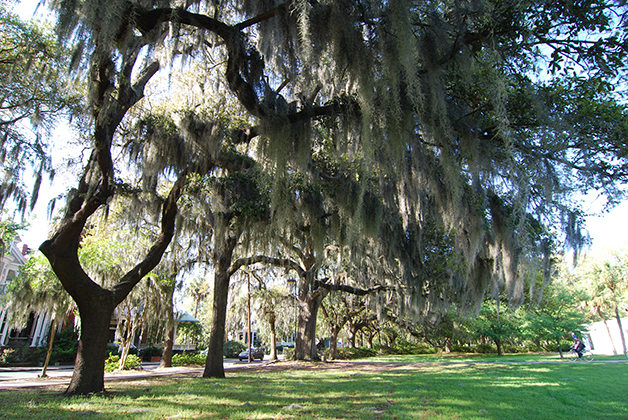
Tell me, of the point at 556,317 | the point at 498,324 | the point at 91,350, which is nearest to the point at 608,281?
the point at 556,317

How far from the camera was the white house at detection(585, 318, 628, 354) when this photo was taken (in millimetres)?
22516

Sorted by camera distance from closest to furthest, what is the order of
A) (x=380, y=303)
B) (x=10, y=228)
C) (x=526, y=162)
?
(x=526, y=162) → (x=10, y=228) → (x=380, y=303)

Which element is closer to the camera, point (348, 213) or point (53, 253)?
point (53, 253)

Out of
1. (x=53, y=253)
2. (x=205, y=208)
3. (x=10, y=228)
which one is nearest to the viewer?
(x=53, y=253)

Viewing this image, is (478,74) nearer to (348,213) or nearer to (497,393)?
(348,213)

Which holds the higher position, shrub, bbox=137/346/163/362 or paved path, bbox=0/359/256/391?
shrub, bbox=137/346/163/362

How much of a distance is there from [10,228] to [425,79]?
13.9 meters

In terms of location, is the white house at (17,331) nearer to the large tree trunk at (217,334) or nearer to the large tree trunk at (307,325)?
the large tree trunk at (307,325)

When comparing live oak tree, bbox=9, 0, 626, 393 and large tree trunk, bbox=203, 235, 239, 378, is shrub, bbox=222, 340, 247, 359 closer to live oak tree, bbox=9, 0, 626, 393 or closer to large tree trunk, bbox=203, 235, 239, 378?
large tree trunk, bbox=203, 235, 239, 378

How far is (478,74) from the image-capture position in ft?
14.6

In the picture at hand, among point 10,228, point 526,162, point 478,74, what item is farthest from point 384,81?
point 10,228

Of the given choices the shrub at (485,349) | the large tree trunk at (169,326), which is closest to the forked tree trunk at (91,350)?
the large tree trunk at (169,326)

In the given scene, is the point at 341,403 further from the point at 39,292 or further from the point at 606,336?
the point at 606,336

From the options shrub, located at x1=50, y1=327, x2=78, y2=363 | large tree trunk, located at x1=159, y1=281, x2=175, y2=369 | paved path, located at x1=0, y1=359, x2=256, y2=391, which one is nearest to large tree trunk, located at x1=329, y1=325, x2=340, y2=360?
large tree trunk, located at x1=159, y1=281, x2=175, y2=369
